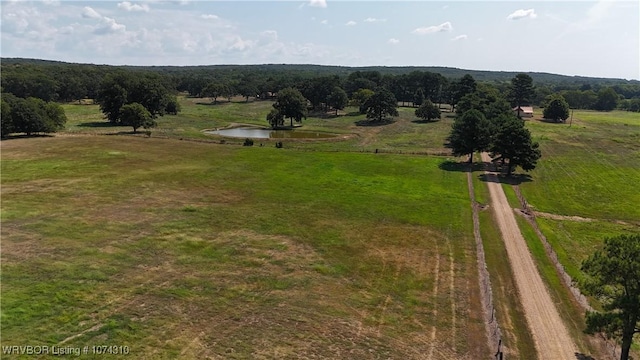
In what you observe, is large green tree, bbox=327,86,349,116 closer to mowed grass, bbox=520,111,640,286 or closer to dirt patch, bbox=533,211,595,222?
mowed grass, bbox=520,111,640,286

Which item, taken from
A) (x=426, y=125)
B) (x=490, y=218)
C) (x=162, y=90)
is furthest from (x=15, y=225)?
(x=426, y=125)

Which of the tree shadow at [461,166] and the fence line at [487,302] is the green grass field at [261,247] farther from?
the tree shadow at [461,166]

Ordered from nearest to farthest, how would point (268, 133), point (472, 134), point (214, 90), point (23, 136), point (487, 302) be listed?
point (487, 302) < point (472, 134) < point (23, 136) < point (268, 133) < point (214, 90)

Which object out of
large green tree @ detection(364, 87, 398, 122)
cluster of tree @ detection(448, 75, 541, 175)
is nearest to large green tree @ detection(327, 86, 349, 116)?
large green tree @ detection(364, 87, 398, 122)

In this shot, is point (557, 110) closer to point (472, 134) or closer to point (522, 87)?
point (522, 87)

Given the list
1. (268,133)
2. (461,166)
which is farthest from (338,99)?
(461,166)

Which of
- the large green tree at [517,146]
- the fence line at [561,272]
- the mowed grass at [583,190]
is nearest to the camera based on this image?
the fence line at [561,272]

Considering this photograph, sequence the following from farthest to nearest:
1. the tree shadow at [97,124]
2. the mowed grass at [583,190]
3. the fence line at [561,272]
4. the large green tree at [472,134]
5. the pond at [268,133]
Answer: the pond at [268,133], the tree shadow at [97,124], the large green tree at [472,134], the mowed grass at [583,190], the fence line at [561,272]

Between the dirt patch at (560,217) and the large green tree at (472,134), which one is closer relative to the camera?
the dirt patch at (560,217)

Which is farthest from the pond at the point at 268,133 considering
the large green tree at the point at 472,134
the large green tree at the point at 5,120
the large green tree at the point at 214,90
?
the large green tree at the point at 214,90
